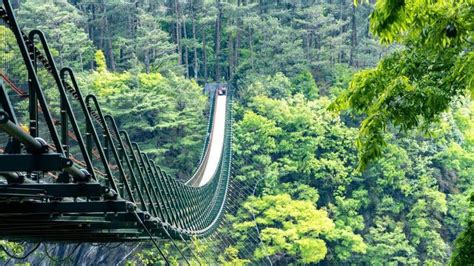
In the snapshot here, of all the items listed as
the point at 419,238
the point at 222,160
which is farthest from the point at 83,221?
the point at 419,238

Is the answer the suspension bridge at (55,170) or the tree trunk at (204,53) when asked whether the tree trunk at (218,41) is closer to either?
the tree trunk at (204,53)

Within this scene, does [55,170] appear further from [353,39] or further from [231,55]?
[231,55]

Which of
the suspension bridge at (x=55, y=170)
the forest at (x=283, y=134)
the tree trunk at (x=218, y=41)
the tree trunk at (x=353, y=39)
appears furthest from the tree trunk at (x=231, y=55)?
the suspension bridge at (x=55, y=170)

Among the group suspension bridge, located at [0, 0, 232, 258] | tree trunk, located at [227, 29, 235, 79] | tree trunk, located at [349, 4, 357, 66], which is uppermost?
suspension bridge, located at [0, 0, 232, 258]

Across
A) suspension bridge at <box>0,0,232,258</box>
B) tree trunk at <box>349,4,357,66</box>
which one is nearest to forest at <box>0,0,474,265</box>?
tree trunk at <box>349,4,357,66</box>

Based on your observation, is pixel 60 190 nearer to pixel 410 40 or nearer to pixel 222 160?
pixel 410 40

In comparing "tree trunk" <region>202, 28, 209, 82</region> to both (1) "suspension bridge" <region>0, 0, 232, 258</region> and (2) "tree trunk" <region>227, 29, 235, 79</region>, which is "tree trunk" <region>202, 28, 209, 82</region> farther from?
(1) "suspension bridge" <region>0, 0, 232, 258</region>

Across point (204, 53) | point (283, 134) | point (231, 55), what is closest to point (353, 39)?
point (231, 55)

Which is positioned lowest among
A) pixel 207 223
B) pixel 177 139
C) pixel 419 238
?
pixel 419 238
